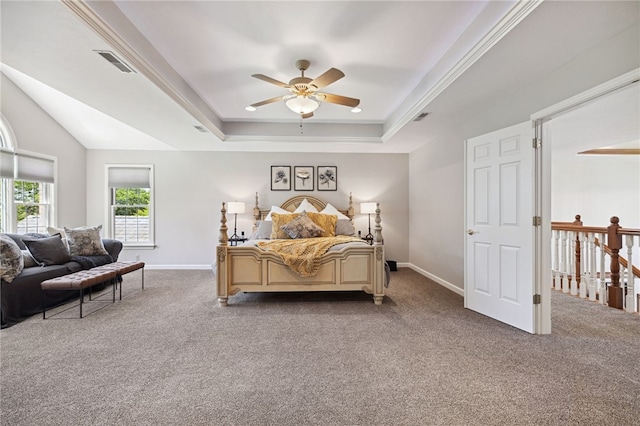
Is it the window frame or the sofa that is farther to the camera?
the window frame

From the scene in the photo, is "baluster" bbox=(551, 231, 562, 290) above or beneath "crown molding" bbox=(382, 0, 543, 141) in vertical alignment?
beneath

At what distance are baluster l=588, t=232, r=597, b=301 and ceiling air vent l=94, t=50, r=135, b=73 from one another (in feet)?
19.7

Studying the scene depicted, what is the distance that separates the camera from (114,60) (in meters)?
2.33

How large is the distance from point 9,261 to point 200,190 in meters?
3.10

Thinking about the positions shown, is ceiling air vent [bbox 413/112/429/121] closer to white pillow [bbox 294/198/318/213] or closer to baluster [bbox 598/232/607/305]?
white pillow [bbox 294/198/318/213]

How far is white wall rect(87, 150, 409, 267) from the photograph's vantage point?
5.69 m

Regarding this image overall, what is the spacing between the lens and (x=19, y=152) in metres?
4.31

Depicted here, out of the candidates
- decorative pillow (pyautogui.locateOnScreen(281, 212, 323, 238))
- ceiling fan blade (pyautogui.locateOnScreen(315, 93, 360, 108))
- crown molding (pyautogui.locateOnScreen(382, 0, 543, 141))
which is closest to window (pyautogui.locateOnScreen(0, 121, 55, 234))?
decorative pillow (pyautogui.locateOnScreen(281, 212, 323, 238))

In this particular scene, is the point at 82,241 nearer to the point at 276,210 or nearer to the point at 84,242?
the point at 84,242

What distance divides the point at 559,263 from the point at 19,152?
899cm

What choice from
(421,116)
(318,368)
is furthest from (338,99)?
(318,368)

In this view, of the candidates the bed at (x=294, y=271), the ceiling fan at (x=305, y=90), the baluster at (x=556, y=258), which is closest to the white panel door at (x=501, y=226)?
the bed at (x=294, y=271)

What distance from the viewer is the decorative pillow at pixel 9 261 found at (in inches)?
114

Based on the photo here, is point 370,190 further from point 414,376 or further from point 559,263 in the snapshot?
point 414,376
